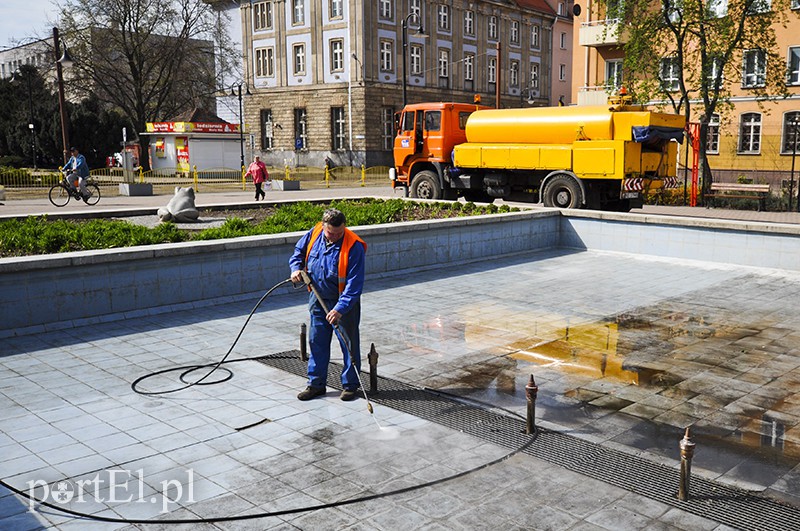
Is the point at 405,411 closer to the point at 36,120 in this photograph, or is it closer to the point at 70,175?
Result: the point at 70,175

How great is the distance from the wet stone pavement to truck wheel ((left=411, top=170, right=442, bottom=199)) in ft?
47.2

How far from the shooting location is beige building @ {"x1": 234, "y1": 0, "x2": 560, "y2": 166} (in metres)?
52.8

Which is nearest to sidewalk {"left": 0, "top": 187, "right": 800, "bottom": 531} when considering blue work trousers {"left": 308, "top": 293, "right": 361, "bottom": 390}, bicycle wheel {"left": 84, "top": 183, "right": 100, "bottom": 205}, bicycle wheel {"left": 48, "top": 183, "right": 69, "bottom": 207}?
blue work trousers {"left": 308, "top": 293, "right": 361, "bottom": 390}


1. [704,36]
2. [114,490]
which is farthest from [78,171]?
[704,36]

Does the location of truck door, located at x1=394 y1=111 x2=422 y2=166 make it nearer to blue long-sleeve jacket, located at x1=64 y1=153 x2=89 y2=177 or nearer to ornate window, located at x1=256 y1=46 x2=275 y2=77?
blue long-sleeve jacket, located at x1=64 y1=153 x2=89 y2=177

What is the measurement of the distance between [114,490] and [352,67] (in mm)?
50055

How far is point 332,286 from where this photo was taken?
6727 mm

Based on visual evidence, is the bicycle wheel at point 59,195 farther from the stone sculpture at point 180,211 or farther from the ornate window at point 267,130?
the ornate window at point 267,130

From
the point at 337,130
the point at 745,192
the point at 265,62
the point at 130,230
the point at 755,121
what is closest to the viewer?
the point at 130,230

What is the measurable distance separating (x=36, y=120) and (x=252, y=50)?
665 inches

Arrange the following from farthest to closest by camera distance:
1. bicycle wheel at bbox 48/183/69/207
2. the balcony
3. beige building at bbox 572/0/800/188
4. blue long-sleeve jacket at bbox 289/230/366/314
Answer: the balcony → beige building at bbox 572/0/800/188 → bicycle wheel at bbox 48/183/69/207 → blue long-sleeve jacket at bbox 289/230/366/314

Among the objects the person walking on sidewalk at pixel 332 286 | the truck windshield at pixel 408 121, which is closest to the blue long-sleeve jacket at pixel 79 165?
the truck windshield at pixel 408 121

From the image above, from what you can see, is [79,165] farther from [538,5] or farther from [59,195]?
[538,5]

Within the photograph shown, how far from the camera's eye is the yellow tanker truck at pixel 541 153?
2047cm
